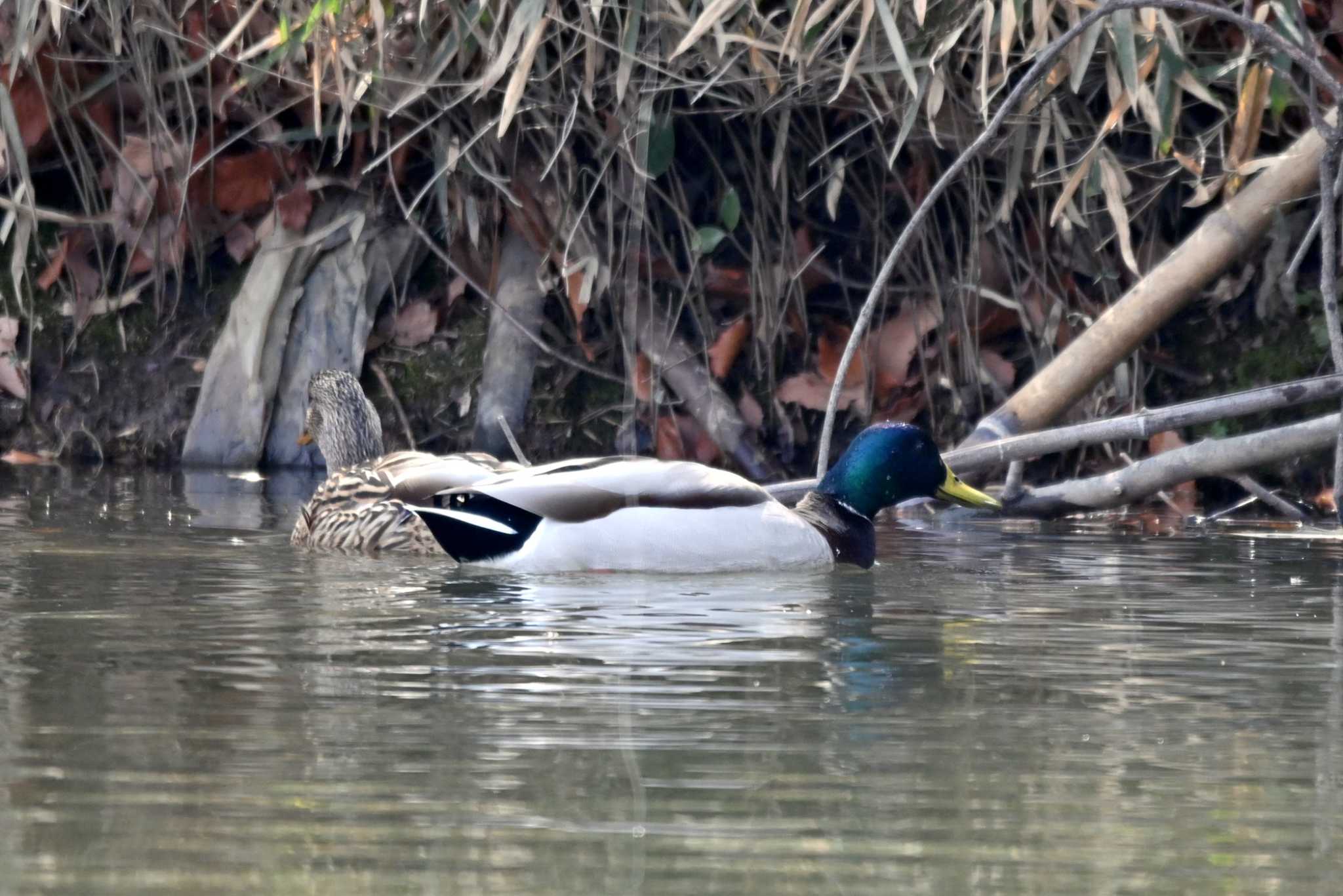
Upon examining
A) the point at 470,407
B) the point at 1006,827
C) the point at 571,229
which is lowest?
the point at 1006,827

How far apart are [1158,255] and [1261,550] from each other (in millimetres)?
1851

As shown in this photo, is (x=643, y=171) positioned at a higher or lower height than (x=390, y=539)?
higher

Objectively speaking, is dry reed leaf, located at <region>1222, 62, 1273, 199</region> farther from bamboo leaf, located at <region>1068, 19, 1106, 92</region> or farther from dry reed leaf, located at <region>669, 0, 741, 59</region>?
dry reed leaf, located at <region>669, 0, 741, 59</region>

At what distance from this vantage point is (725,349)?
8.22 meters

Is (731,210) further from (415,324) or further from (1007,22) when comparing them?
(1007,22)

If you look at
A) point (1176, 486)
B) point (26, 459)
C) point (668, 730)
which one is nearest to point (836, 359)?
point (1176, 486)

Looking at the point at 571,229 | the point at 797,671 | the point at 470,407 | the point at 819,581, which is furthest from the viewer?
Answer: the point at 470,407

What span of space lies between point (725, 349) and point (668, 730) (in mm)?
4774

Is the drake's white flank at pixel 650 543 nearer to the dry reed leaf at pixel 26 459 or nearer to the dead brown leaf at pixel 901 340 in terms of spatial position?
the dead brown leaf at pixel 901 340

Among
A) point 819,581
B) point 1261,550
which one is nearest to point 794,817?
point 819,581

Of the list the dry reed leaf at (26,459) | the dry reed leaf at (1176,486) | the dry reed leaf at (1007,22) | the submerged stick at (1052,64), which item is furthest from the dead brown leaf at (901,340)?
the dry reed leaf at (26,459)

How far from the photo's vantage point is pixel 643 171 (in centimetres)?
745

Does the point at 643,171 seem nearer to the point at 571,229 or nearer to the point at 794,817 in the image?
the point at 571,229

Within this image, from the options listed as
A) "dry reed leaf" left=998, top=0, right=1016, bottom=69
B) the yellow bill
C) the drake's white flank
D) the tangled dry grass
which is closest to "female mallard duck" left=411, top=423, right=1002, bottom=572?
the drake's white flank
